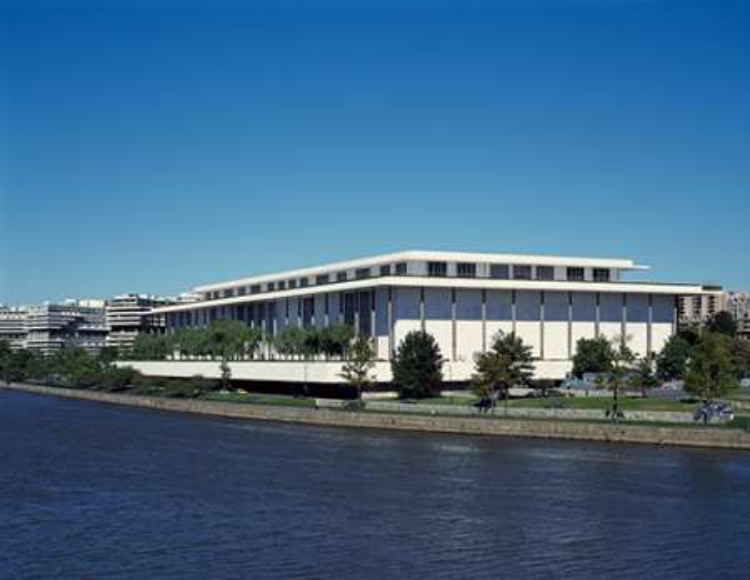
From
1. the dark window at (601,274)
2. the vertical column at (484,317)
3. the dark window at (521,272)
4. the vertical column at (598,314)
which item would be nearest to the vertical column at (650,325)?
the dark window at (601,274)

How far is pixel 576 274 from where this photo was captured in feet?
256

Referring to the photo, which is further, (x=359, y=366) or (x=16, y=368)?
(x=16, y=368)

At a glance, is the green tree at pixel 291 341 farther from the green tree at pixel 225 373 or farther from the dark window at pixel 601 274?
the dark window at pixel 601 274

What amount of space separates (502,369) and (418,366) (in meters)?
8.43

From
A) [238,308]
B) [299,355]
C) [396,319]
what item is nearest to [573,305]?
[396,319]

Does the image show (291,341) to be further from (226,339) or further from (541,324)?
(541,324)

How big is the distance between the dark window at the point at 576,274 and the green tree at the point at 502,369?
48.1ft

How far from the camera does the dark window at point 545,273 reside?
76188mm

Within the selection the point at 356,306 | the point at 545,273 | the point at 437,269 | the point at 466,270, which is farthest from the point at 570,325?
the point at 356,306

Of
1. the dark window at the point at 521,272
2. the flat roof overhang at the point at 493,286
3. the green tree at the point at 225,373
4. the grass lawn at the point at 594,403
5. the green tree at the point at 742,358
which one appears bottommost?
the grass lawn at the point at 594,403

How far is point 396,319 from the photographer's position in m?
71.0

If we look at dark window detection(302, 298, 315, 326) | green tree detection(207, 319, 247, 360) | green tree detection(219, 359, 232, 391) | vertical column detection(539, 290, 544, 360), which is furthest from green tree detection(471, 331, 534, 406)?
green tree detection(207, 319, 247, 360)

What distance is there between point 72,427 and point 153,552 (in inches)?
1448

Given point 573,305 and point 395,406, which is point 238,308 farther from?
point 395,406
